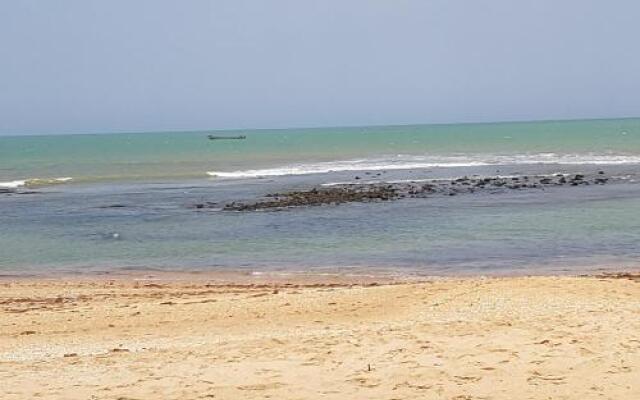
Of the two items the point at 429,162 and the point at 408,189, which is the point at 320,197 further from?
the point at 429,162

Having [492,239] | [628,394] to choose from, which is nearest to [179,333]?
[628,394]

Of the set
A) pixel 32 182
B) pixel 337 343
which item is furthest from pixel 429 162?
pixel 337 343

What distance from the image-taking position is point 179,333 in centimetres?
988

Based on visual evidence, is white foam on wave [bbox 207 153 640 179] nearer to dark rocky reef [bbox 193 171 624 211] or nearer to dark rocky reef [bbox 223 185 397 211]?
dark rocky reef [bbox 193 171 624 211]

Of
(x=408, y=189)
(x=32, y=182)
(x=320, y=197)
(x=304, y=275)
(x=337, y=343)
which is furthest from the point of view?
(x=32, y=182)

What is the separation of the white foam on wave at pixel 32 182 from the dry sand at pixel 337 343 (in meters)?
29.3

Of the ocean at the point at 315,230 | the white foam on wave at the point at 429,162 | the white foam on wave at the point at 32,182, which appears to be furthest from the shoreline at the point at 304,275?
the white foam on wave at the point at 429,162

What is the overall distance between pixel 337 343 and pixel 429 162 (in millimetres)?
43719

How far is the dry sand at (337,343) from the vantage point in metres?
6.81

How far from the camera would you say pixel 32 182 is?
41.9 metres

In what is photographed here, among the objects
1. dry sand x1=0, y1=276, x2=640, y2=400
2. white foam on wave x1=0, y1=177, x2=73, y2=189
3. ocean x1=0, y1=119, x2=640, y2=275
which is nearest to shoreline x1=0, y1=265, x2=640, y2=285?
ocean x1=0, y1=119, x2=640, y2=275

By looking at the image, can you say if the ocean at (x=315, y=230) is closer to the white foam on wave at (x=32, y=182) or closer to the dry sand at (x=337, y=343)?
the white foam on wave at (x=32, y=182)

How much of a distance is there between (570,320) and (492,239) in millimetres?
10469

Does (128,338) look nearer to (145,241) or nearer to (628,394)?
(628,394)
